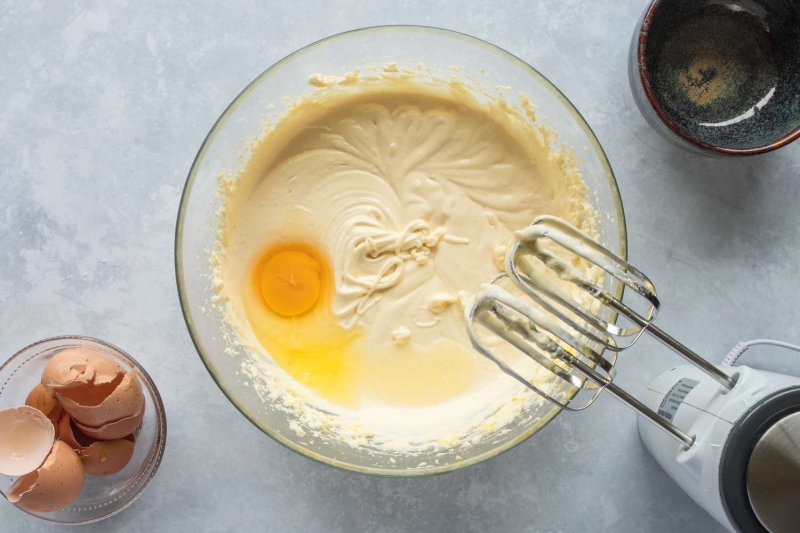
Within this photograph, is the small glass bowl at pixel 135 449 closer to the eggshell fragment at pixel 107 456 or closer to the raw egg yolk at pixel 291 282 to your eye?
the eggshell fragment at pixel 107 456

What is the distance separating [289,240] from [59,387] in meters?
0.82

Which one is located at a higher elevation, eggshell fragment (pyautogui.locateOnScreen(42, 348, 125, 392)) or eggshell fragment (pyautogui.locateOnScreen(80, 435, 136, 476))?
eggshell fragment (pyautogui.locateOnScreen(42, 348, 125, 392))

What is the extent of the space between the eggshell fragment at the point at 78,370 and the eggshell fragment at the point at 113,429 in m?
0.14

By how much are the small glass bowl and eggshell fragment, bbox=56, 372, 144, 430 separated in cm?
10

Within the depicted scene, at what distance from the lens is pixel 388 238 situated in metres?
2.08

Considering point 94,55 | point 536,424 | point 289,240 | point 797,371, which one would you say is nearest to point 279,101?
point 289,240

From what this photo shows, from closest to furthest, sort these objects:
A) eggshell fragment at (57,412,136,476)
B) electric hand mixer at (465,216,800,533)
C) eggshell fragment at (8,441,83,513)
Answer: electric hand mixer at (465,216,800,533) < eggshell fragment at (8,441,83,513) < eggshell fragment at (57,412,136,476)

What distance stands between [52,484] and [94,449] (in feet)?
0.48

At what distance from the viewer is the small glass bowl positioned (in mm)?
2025

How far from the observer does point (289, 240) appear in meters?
2.13

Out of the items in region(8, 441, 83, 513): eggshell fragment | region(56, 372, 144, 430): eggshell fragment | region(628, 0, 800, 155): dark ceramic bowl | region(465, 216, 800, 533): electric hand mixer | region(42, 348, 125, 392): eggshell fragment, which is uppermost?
region(42, 348, 125, 392): eggshell fragment

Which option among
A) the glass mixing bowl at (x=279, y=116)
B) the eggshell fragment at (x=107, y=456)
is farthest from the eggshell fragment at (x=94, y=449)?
the glass mixing bowl at (x=279, y=116)

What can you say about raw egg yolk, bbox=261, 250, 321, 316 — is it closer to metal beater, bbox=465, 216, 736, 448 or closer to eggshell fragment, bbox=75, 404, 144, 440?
eggshell fragment, bbox=75, 404, 144, 440

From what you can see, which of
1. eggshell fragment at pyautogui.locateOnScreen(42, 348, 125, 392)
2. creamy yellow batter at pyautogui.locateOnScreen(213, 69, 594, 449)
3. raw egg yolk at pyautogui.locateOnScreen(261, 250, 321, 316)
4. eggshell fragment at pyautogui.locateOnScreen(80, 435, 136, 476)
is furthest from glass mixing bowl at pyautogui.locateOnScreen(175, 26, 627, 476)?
eggshell fragment at pyautogui.locateOnScreen(80, 435, 136, 476)
